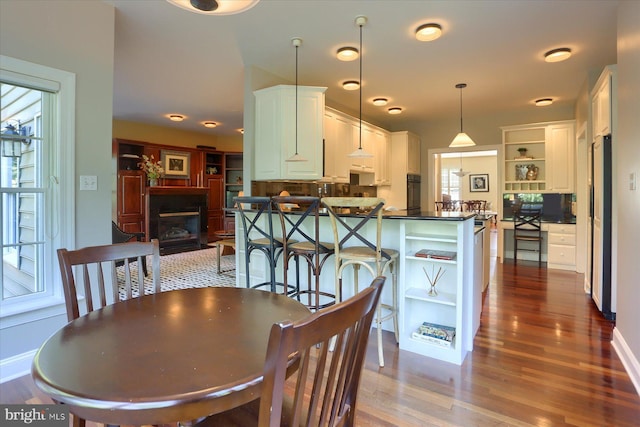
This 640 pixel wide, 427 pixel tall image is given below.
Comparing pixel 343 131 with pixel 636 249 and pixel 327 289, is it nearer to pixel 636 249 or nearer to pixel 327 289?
pixel 327 289

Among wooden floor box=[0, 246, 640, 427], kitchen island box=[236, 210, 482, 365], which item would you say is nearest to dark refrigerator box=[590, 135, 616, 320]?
wooden floor box=[0, 246, 640, 427]

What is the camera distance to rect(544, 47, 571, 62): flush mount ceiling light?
3438 millimetres

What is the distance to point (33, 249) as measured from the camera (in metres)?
2.33

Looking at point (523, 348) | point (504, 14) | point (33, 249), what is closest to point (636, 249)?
point (523, 348)

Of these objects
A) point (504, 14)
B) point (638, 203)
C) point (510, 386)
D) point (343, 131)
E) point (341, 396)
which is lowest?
point (510, 386)

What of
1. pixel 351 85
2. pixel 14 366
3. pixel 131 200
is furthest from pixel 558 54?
pixel 131 200

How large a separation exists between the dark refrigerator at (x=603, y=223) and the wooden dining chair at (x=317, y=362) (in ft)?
10.6

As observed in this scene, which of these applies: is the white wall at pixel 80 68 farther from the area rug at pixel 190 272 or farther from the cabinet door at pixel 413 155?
the cabinet door at pixel 413 155

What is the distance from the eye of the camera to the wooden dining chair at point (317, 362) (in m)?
0.61

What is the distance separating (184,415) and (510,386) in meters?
2.02

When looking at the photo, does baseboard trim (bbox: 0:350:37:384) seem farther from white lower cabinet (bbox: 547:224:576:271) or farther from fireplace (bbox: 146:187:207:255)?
white lower cabinet (bbox: 547:224:576:271)

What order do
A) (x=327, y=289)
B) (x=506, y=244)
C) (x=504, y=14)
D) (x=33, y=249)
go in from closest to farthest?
(x=33, y=249) < (x=504, y=14) < (x=327, y=289) < (x=506, y=244)

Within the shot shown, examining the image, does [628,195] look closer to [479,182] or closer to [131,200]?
[131,200]

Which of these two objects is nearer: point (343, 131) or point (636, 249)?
point (636, 249)
